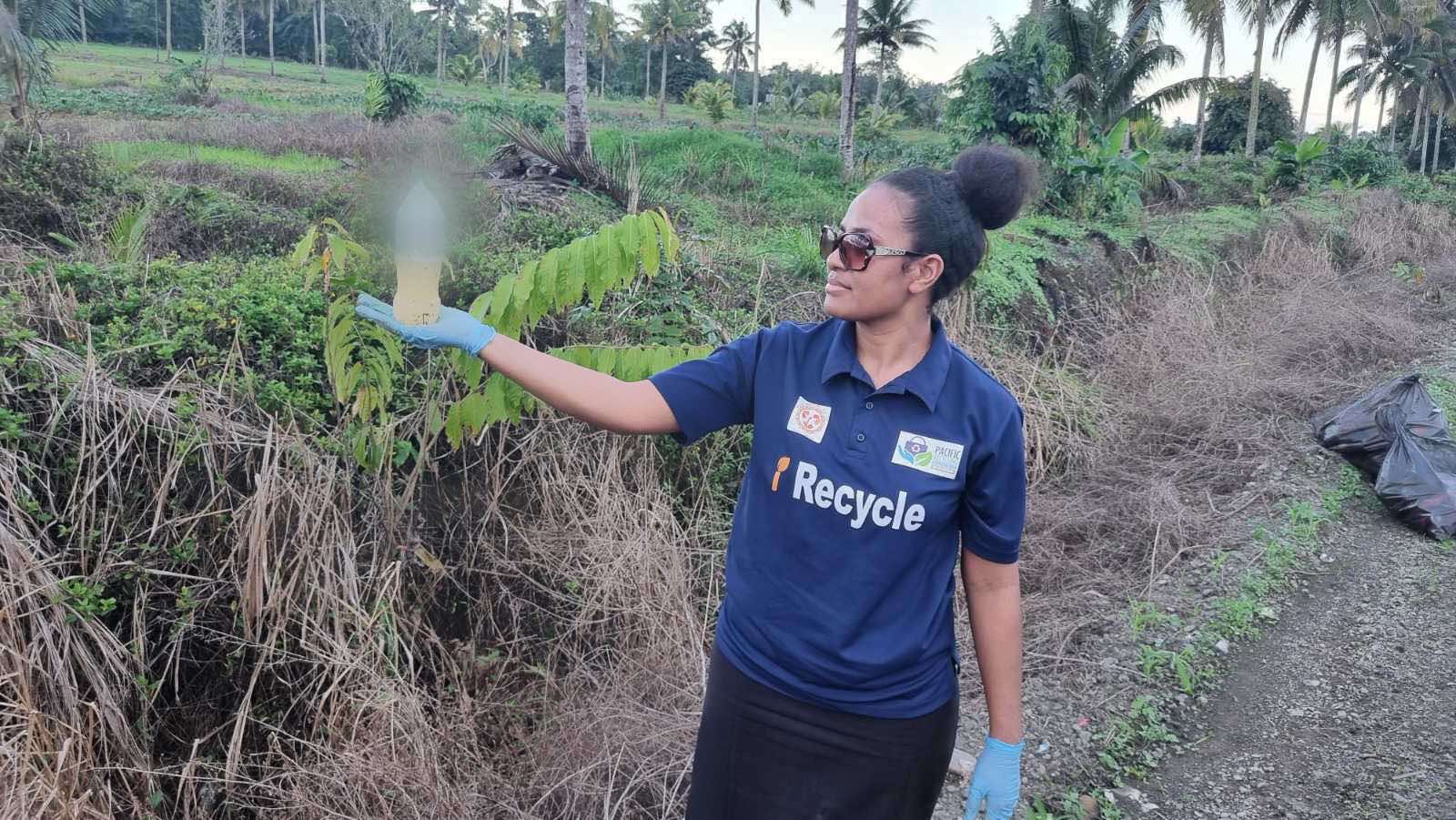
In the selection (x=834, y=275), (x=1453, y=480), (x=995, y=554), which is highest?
(x=834, y=275)

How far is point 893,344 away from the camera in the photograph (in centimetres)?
185

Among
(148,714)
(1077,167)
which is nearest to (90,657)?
(148,714)

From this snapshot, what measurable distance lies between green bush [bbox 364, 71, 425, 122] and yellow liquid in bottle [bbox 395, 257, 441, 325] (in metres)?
14.8

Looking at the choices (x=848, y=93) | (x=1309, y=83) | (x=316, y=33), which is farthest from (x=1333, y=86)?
(x=316, y=33)

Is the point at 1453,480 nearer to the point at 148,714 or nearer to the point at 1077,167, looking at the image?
the point at 148,714

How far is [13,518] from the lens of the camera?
2414 millimetres

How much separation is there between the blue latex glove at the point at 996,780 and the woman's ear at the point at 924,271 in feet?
3.26

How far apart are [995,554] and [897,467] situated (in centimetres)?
30

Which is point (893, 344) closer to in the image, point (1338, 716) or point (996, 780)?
point (996, 780)

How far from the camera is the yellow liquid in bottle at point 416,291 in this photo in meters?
1.84

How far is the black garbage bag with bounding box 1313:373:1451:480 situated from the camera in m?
5.68

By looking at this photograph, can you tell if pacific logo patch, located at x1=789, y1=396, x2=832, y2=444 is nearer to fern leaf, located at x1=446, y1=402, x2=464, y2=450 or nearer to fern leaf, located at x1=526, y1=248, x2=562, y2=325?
fern leaf, located at x1=526, y1=248, x2=562, y2=325

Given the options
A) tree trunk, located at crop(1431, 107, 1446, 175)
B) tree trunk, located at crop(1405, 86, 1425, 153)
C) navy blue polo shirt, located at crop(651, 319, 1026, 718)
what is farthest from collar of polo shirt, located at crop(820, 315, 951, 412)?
tree trunk, located at crop(1405, 86, 1425, 153)

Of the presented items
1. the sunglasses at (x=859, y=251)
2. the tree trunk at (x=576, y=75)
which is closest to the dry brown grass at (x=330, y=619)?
the sunglasses at (x=859, y=251)
